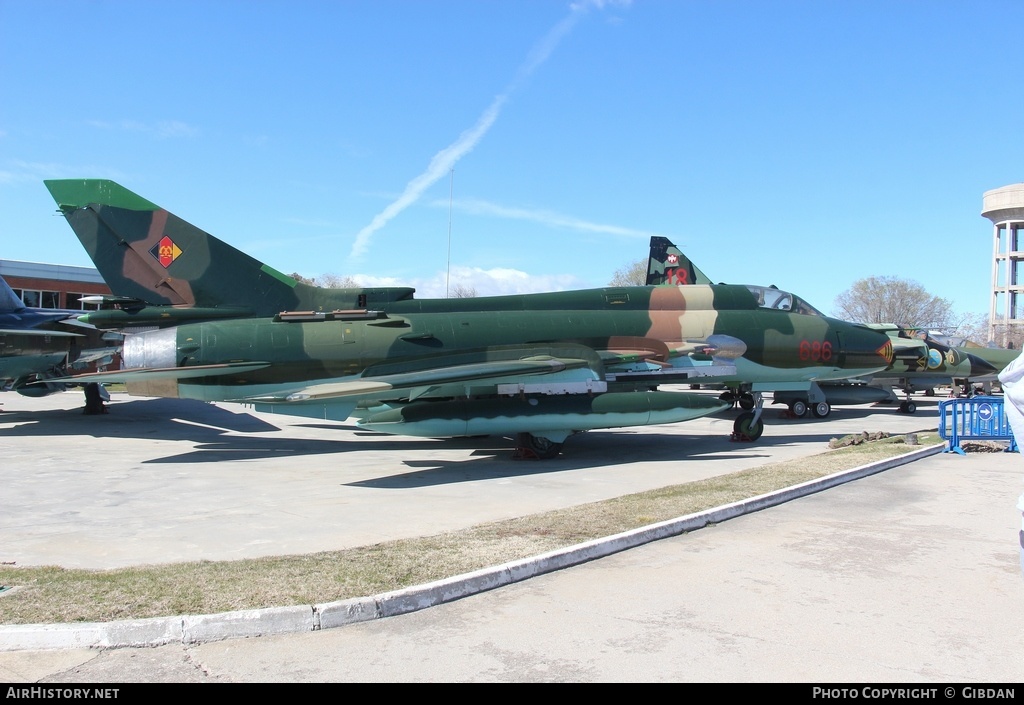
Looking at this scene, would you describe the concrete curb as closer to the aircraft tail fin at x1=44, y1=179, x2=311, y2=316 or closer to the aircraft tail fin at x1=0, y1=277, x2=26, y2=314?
the aircraft tail fin at x1=44, y1=179, x2=311, y2=316

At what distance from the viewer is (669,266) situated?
24969 millimetres

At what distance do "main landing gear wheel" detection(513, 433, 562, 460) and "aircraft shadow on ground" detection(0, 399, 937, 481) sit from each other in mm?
189

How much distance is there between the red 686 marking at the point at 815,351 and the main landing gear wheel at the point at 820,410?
6.62 metres

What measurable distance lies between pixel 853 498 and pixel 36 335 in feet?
60.1

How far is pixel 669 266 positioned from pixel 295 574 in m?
21.2

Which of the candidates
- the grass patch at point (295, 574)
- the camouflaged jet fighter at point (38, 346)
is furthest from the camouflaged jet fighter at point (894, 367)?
the camouflaged jet fighter at point (38, 346)

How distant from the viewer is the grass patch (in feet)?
15.5

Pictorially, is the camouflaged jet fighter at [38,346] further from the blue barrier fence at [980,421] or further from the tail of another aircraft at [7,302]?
the blue barrier fence at [980,421]

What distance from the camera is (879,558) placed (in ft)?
20.7

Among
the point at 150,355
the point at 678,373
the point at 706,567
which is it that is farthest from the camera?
the point at 678,373

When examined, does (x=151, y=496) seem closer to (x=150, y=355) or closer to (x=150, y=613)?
(x=150, y=355)

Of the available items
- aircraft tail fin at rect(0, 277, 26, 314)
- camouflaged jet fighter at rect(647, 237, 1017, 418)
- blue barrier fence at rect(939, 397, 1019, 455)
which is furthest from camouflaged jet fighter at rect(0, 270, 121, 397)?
blue barrier fence at rect(939, 397, 1019, 455)

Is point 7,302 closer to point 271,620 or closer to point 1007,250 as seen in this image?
point 271,620
